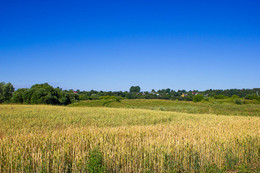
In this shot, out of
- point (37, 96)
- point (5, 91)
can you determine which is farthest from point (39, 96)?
point (5, 91)

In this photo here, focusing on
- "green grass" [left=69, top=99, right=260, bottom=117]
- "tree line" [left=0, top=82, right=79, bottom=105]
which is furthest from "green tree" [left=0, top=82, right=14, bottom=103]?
"green grass" [left=69, top=99, right=260, bottom=117]

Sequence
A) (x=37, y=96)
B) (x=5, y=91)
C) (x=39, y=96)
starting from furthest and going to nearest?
(x=5, y=91) → (x=39, y=96) → (x=37, y=96)

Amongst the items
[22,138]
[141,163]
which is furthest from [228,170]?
[22,138]

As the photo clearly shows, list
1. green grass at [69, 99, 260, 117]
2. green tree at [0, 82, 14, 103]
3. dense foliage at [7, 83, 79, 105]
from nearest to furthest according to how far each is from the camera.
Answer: green grass at [69, 99, 260, 117] → dense foliage at [7, 83, 79, 105] → green tree at [0, 82, 14, 103]

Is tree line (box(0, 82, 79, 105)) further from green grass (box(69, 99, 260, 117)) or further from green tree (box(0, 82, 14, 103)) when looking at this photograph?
green tree (box(0, 82, 14, 103))

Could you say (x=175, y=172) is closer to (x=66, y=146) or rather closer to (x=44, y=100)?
(x=66, y=146)

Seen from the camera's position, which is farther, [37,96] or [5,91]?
[5,91]

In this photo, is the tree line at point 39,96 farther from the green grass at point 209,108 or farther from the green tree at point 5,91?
the green tree at point 5,91

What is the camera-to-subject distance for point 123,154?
→ 5816 mm

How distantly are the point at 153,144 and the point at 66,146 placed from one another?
9.89ft

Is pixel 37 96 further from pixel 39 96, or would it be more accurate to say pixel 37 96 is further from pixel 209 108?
pixel 209 108

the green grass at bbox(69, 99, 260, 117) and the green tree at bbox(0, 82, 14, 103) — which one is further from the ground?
the green tree at bbox(0, 82, 14, 103)

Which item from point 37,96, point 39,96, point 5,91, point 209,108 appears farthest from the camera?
point 5,91

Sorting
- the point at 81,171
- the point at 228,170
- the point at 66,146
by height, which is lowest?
the point at 228,170
